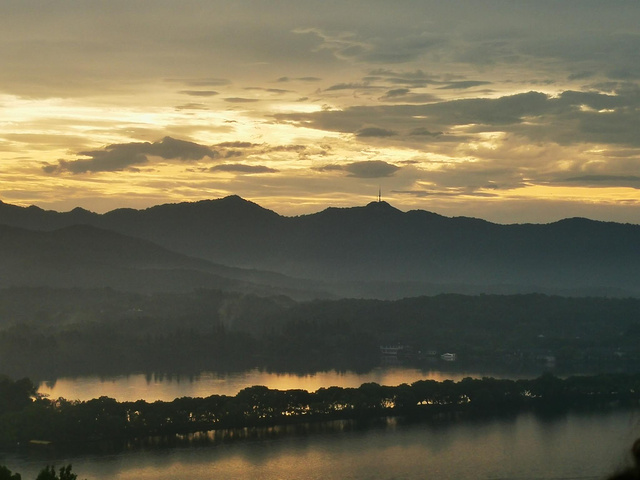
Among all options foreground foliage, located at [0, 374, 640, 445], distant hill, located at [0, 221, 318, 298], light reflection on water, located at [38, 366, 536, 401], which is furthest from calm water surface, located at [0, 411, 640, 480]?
distant hill, located at [0, 221, 318, 298]

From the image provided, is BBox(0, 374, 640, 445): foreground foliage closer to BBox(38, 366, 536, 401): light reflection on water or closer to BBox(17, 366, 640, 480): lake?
BBox(17, 366, 640, 480): lake

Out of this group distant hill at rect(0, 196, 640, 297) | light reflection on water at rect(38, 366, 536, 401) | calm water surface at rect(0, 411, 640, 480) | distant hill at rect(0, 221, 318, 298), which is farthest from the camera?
distant hill at rect(0, 196, 640, 297)

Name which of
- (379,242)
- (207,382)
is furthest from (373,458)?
(379,242)

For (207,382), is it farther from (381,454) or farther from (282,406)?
(381,454)

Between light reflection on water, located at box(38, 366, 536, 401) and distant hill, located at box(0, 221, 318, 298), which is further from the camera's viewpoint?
distant hill, located at box(0, 221, 318, 298)

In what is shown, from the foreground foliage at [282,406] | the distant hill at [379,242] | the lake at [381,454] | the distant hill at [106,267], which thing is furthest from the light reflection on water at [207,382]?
the distant hill at [379,242]

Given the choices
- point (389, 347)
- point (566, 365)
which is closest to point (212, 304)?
point (389, 347)

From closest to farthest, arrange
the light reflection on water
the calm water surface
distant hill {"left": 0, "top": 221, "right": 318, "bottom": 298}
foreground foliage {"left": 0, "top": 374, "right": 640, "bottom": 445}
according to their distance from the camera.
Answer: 1. the calm water surface
2. foreground foliage {"left": 0, "top": 374, "right": 640, "bottom": 445}
3. the light reflection on water
4. distant hill {"left": 0, "top": 221, "right": 318, "bottom": 298}

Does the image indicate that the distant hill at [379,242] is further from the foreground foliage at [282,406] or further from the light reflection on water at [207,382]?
the foreground foliage at [282,406]
